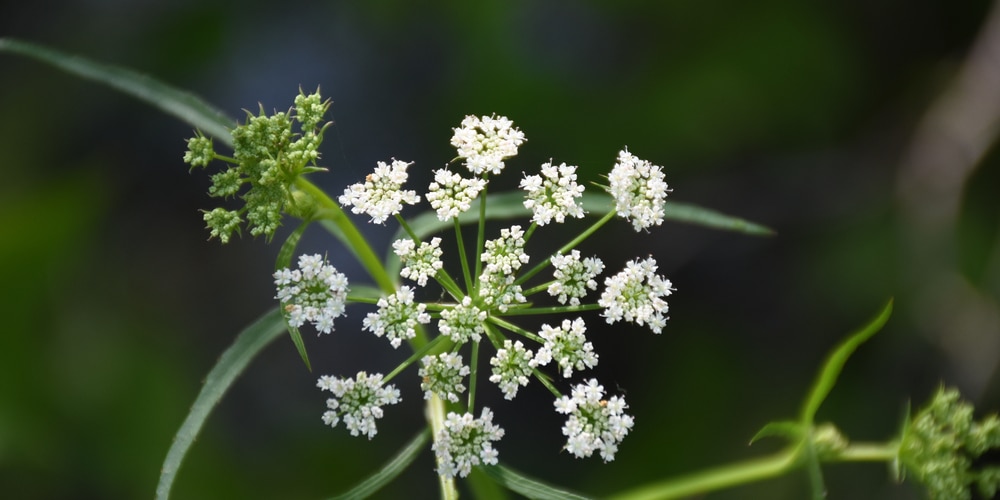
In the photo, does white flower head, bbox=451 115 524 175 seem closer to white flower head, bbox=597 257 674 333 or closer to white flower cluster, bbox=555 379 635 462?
white flower head, bbox=597 257 674 333

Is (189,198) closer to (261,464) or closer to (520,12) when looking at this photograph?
(261,464)

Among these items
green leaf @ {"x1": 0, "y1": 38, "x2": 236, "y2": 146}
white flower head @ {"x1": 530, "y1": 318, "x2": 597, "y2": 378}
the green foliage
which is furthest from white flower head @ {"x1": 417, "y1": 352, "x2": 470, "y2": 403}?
the green foliage

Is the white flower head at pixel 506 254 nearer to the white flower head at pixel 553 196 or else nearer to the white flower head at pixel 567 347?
the white flower head at pixel 553 196

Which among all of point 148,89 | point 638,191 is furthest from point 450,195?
point 148,89

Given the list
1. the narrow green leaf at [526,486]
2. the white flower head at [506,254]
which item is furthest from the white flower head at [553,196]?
the narrow green leaf at [526,486]

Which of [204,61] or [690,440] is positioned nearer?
[690,440]

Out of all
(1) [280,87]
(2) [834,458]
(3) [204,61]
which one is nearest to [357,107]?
(1) [280,87]
